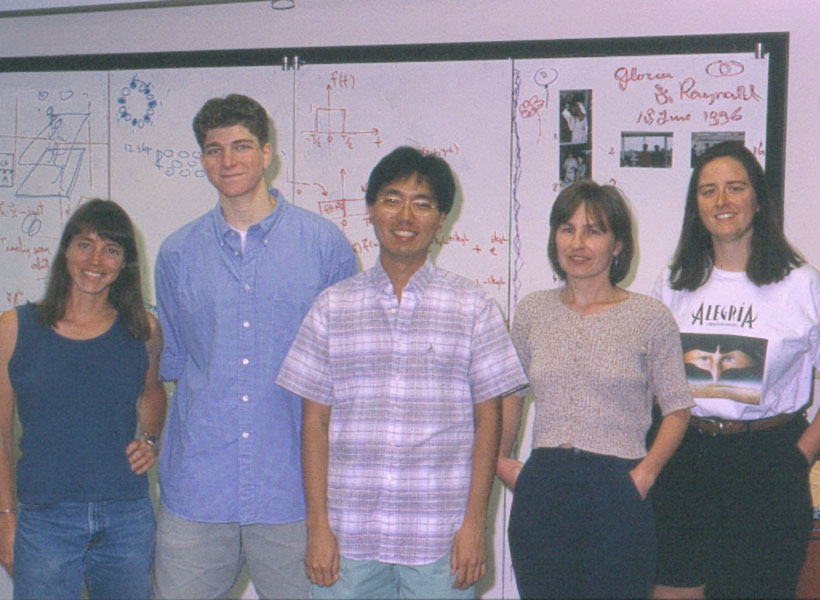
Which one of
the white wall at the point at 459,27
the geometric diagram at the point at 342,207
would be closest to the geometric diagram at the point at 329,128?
the geometric diagram at the point at 342,207

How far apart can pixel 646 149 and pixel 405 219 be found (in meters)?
1.31

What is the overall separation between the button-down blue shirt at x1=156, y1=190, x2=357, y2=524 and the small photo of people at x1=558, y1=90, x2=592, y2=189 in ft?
3.95

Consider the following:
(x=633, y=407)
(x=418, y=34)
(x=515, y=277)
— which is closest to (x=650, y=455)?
(x=633, y=407)

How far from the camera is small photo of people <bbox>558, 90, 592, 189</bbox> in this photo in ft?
9.26

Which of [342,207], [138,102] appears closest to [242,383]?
[342,207]

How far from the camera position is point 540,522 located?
5.83 ft

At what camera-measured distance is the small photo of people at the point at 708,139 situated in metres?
2.72

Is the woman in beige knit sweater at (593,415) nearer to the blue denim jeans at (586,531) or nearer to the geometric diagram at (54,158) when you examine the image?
the blue denim jeans at (586,531)

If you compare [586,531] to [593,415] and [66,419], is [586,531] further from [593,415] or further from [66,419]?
[66,419]

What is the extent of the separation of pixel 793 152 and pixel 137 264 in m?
2.08

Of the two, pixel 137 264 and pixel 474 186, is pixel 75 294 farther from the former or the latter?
pixel 474 186

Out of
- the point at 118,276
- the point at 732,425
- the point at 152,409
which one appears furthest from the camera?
the point at 152,409

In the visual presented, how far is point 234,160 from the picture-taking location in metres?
1.98

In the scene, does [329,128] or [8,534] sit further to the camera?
[329,128]
